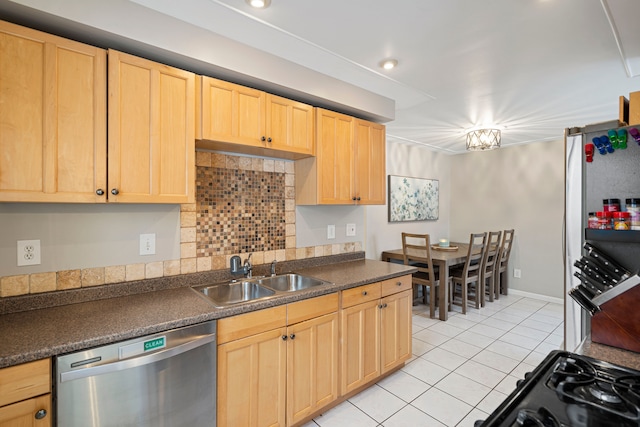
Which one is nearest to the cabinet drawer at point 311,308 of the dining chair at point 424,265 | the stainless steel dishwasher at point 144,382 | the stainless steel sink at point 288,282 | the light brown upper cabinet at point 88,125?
the stainless steel sink at point 288,282

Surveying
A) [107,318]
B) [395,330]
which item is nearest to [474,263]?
[395,330]

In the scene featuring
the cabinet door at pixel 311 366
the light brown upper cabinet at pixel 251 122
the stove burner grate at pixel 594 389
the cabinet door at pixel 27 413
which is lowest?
the cabinet door at pixel 311 366

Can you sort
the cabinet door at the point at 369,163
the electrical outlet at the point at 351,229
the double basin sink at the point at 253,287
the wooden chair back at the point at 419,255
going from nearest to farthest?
the double basin sink at the point at 253,287
the cabinet door at the point at 369,163
the electrical outlet at the point at 351,229
the wooden chair back at the point at 419,255

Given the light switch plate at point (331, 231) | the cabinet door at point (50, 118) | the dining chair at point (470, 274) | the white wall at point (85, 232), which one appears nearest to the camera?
the cabinet door at point (50, 118)

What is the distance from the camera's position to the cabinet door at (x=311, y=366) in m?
1.85

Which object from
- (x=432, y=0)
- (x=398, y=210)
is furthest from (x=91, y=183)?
(x=398, y=210)

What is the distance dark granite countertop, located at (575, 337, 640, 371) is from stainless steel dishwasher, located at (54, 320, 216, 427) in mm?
1605

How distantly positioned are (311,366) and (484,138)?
3366mm

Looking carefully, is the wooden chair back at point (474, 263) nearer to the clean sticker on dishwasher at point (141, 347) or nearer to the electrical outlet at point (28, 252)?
the clean sticker on dishwasher at point (141, 347)

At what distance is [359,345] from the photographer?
2.23 meters

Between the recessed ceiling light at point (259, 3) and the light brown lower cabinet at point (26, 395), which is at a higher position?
the recessed ceiling light at point (259, 3)

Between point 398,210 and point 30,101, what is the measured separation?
409cm

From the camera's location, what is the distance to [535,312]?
13.5ft

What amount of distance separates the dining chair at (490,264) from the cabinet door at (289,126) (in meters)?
3.00
